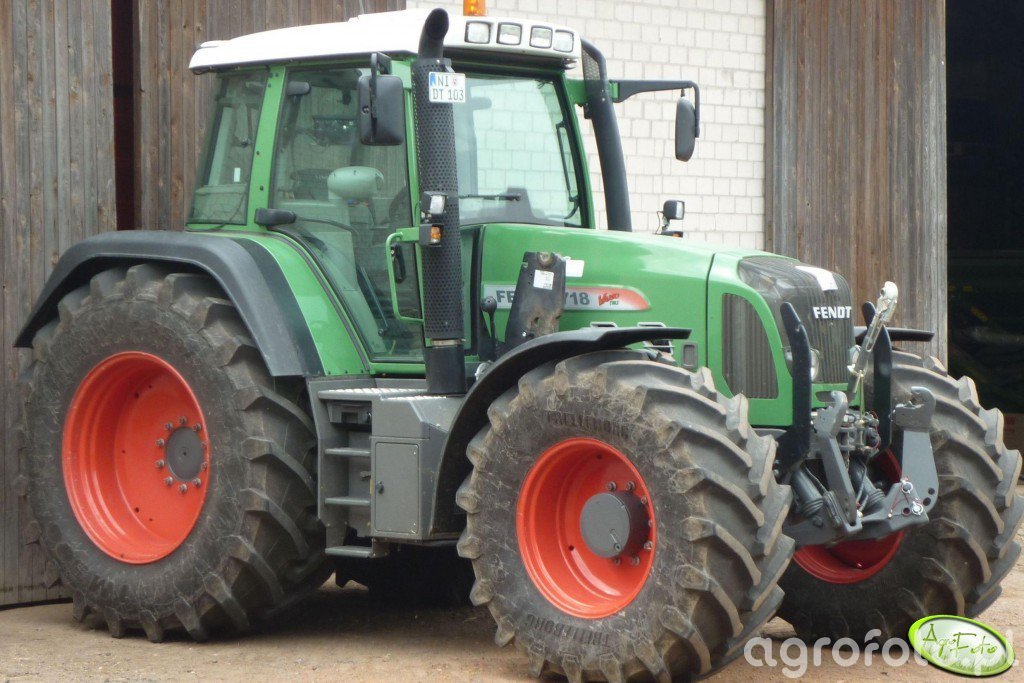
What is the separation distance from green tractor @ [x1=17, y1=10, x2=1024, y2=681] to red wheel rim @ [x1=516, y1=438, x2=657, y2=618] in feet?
0.04

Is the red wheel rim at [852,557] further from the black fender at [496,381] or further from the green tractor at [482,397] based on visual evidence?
the black fender at [496,381]

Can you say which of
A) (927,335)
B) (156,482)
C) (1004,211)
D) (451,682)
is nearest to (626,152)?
(927,335)

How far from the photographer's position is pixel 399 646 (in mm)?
6723

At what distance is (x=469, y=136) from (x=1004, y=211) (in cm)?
1507

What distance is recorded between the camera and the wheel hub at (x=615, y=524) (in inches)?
225

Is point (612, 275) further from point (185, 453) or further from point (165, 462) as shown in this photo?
point (165, 462)

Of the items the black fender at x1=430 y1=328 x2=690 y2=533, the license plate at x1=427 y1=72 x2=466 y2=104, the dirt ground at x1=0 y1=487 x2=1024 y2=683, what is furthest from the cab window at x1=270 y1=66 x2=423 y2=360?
the dirt ground at x1=0 y1=487 x2=1024 y2=683

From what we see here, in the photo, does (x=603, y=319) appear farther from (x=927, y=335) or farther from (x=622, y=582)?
(x=927, y=335)

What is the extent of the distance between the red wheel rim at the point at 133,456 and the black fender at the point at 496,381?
4.12 feet

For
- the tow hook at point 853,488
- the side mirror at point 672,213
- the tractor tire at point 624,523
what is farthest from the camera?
the side mirror at point 672,213

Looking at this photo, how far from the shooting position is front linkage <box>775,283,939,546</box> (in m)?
5.87

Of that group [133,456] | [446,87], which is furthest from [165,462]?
[446,87]

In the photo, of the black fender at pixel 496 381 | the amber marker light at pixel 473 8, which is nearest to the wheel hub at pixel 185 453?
the black fender at pixel 496 381

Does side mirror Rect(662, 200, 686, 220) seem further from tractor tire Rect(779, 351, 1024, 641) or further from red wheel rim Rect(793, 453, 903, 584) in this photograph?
red wheel rim Rect(793, 453, 903, 584)
